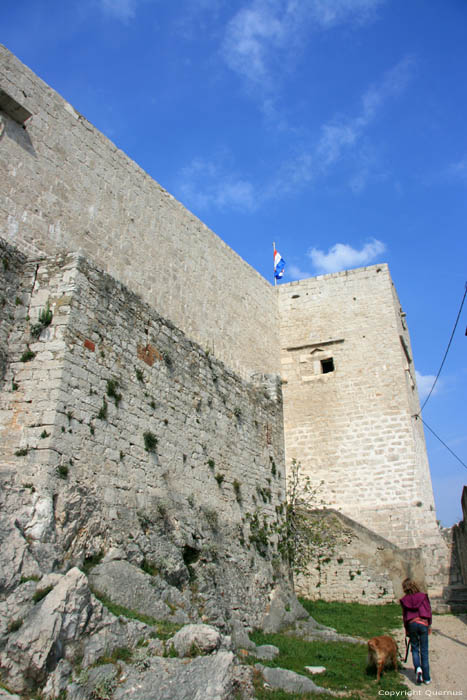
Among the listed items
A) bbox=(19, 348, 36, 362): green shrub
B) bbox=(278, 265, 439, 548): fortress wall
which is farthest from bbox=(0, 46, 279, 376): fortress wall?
bbox=(19, 348, 36, 362): green shrub

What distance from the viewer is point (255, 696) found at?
5520 mm

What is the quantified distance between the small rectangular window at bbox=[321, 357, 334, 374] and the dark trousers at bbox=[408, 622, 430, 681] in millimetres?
13206

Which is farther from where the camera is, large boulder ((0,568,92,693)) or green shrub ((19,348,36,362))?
green shrub ((19,348,36,362))

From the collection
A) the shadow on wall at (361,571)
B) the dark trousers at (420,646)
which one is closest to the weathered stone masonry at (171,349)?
the shadow on wall at (361,571)

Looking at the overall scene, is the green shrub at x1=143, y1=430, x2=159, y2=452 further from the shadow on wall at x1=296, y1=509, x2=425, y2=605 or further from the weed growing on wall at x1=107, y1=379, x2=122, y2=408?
the shadow on wall at x1=296, y1=509, x2=425, y2=605

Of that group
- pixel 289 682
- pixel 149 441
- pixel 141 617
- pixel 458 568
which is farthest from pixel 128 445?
pixel 458 568

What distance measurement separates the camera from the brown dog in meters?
7.02

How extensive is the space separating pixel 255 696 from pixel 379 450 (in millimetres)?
13137

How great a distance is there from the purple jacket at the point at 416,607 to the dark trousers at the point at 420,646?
110 millimetres

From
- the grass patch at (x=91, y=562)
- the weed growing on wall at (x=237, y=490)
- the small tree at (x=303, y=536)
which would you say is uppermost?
the weed growing on wall at (x=237, y=490)

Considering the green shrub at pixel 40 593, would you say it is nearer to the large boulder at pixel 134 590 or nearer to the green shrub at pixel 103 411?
the large boulder at pixel 134 590

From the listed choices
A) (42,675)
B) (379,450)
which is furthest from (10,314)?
(379,450)

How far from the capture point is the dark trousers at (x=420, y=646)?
22.5ft

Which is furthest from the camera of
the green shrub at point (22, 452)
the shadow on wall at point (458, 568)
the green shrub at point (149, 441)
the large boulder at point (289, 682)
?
the shadow on wall at point (458, 568)
